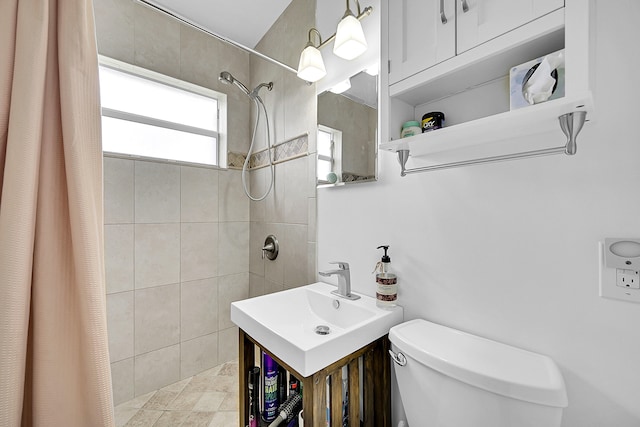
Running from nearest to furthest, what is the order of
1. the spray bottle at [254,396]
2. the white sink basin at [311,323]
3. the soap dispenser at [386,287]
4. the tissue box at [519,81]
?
1. the tissue box at [519,81]
2. the white sink basin at [311,323]
3. the soap dispenser at [386,287]
4. the spray bottle at [254,396]

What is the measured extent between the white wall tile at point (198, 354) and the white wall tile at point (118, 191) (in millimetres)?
975

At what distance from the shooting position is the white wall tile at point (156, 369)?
5.59 feet

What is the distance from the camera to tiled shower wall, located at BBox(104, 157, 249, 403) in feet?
5.36

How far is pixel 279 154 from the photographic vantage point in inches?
72.6

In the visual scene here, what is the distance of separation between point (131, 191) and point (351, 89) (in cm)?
148

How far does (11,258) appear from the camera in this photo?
0.54 m

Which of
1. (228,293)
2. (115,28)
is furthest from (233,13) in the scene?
(228,293)

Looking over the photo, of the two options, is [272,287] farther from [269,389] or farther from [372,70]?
[372,70]

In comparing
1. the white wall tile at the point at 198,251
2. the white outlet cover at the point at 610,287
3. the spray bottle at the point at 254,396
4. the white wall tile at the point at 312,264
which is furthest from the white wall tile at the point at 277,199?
the white outlet cover at the point at 610,287

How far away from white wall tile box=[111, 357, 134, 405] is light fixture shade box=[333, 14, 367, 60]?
7.11 ft

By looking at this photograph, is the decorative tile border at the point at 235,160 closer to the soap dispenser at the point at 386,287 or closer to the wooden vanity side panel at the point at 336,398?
the soap dispenser at the point at 386,287

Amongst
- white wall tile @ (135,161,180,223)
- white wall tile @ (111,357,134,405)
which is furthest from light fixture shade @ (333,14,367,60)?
white wall tile @ (111,357,134,405)

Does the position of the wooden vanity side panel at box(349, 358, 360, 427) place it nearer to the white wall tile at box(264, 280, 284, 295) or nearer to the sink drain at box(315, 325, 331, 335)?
the sink drain at box(315, 325, 331, 335)

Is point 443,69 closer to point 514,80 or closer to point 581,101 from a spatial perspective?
point 514,80
